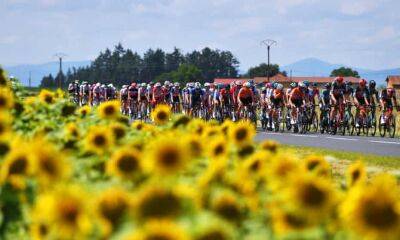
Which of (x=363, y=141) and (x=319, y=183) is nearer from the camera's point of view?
(x=319, y=183)

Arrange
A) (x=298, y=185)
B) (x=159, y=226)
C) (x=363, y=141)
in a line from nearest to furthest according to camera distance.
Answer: (x=159, y=226) < (x=298, y=185) < (x=363, y=141)

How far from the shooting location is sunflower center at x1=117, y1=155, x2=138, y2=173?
10.0 feet

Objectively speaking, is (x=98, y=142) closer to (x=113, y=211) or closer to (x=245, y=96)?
(x=113, y=211)

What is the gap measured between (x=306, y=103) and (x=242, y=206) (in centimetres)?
2395

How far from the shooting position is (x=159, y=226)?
217cm

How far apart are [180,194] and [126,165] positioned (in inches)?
23.4

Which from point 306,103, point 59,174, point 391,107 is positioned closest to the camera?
point 59,174

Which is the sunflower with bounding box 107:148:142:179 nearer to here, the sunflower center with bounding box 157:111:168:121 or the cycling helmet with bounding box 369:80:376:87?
the sunflower center with bounding box 157:111:168:121

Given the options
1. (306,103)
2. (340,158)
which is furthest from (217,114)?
(340,158)

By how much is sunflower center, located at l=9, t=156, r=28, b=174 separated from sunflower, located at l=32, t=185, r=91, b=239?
0.60 meters

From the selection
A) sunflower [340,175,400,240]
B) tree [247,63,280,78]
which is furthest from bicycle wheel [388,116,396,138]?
tree [247,63,280,78]

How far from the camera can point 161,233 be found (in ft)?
7.01

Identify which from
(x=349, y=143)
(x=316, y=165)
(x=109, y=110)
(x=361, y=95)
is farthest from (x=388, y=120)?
(x=316, y=165)

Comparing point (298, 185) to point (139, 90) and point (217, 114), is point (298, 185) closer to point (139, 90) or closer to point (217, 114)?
point (217, 114)
